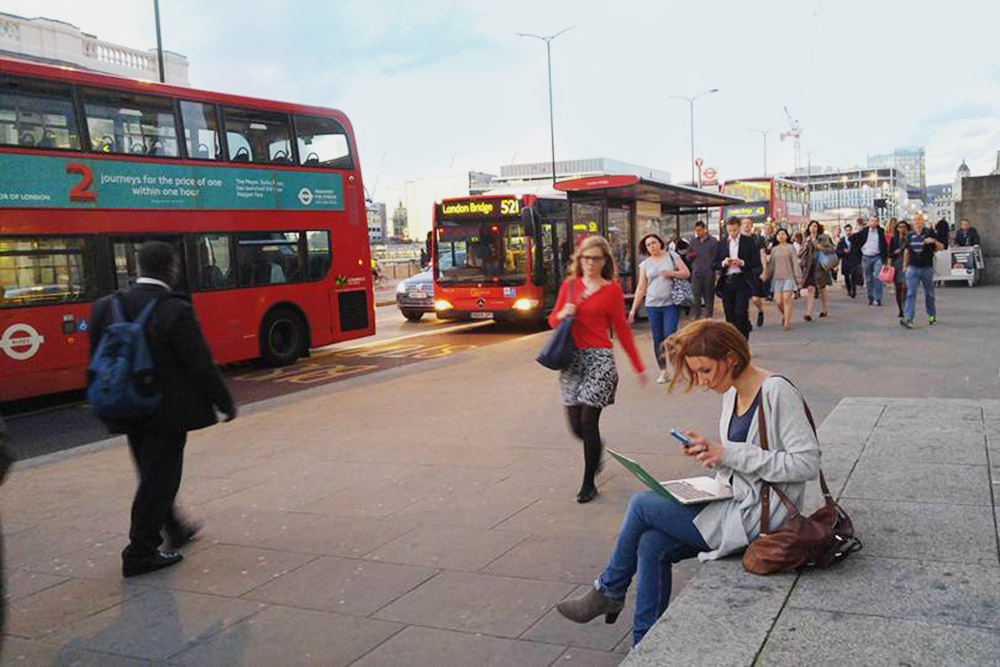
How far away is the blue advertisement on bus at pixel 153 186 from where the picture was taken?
9672 mm

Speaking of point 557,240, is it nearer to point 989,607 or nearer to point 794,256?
point 794,256

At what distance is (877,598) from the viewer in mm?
2969

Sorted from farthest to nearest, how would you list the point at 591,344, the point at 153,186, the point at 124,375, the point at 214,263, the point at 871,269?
the point at 871,269
the point at 214,263
the point at 153,186
the point at 591,344
the point at 124,375

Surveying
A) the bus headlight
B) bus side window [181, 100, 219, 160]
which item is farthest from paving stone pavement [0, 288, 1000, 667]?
the bus headlight

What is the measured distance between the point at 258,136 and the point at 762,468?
10.8 metres

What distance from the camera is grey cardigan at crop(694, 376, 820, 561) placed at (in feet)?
9.69

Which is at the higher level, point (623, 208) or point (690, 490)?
point (623, 208)

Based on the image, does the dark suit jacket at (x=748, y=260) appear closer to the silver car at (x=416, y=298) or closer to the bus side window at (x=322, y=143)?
the bus side window at (x=322, y=143)

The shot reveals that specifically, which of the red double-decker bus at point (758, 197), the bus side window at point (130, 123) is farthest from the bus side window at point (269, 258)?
the red double-decker bus at point (758, 197)

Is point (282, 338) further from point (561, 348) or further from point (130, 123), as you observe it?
point (561, 348)

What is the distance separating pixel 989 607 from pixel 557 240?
48.7 feet

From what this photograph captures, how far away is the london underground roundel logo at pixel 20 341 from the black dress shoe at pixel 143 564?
617 centimetres

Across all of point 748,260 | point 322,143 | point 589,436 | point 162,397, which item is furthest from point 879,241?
point 162,397

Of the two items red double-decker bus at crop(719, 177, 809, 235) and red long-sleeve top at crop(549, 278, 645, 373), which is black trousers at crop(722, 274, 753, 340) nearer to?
red long-sleeve top at crop(549, 278, 645, 373)
